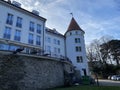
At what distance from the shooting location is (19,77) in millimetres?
15188

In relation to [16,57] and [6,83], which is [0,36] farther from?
[6,83]

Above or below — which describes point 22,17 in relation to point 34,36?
above

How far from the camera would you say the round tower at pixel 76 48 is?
33.1 m

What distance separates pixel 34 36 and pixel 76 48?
13212 millimetres

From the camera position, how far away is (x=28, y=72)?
16.3 m

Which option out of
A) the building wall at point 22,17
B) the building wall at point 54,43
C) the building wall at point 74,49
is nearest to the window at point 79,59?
the building wall at point 74,49

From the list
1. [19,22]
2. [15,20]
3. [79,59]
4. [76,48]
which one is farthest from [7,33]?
[79,59]

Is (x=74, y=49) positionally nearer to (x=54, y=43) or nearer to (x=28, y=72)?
(x=54, y=43)

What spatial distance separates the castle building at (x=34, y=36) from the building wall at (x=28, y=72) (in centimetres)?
146

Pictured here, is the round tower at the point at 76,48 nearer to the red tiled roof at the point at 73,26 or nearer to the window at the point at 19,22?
the red tiled roof at the point at 73,26

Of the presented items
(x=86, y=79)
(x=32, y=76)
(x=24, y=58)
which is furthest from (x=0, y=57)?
(x=86, y=79)

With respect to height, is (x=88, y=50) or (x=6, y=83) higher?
(x=88, y=50)

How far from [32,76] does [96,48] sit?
37949 millimetres

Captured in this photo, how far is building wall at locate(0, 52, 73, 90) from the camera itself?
14383 millimetres
